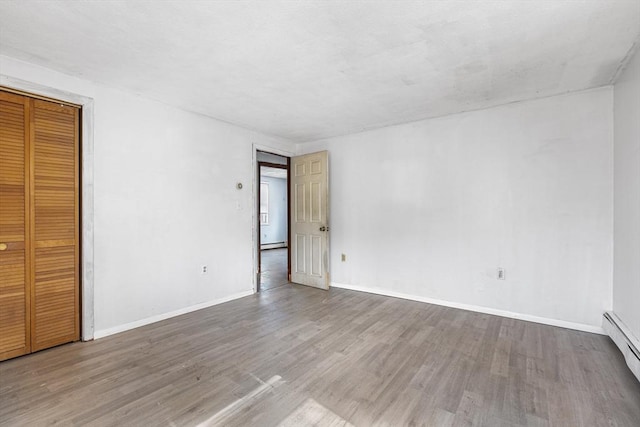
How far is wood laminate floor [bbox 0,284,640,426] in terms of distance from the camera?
1.77 m

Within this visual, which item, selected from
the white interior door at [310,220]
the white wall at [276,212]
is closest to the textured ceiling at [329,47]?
the white interior door at [310,220]

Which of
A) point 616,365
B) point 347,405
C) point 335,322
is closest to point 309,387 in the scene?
point 347,405

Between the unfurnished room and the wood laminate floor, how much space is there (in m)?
0.02

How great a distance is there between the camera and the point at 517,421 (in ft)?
5.62

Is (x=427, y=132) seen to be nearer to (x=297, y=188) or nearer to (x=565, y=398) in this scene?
(x=297, y=188)

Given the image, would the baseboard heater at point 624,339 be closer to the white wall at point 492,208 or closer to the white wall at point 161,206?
the white wall at point 492,208

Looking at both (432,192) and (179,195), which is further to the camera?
(432,192)

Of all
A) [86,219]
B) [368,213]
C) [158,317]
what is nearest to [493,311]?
[368,213]

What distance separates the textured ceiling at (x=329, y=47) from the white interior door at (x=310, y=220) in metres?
1.56

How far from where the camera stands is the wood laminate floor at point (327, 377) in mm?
1766

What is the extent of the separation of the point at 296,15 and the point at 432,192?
9.28ft

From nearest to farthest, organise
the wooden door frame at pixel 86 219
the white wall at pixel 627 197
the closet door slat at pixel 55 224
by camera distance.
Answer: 1. the white wall at pixel 627 197
2. the closet door slat at pixel 55 224
3. the wooden door frame at pixel 86 219

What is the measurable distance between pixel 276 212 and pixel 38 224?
7.57 metres

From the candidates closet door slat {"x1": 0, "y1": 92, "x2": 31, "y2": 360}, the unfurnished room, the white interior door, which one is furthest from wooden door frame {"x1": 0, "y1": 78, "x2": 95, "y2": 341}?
the white interior door
